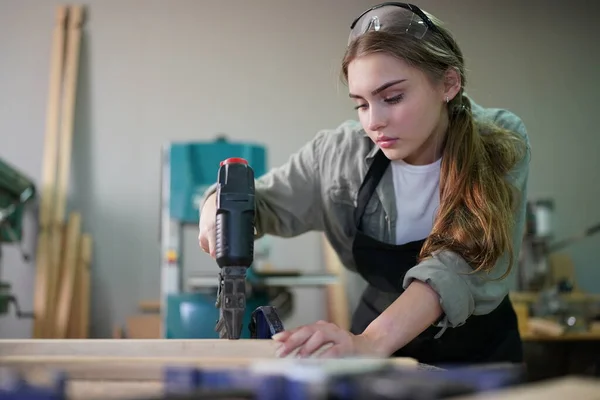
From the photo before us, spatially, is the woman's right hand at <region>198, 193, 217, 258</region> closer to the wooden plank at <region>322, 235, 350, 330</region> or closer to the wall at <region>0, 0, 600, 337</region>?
the wooden plank at <region>322, 235, 350, 330</region>

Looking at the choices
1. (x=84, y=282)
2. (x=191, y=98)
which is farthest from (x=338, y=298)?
(x=191, y=98)

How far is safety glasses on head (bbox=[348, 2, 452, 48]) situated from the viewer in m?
1.54

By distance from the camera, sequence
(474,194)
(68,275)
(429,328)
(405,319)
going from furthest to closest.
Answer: (68,275)
(429,328)
(474,194)
(405,319)

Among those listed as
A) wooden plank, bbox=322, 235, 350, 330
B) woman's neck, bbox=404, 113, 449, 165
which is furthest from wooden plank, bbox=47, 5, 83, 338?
woman's neck, bbox=404, 113, 449, 165

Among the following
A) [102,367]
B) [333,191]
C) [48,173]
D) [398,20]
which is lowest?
[102,367]

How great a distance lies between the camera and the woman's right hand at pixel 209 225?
4.82 feet

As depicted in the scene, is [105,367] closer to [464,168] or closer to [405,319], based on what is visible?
[405,319]

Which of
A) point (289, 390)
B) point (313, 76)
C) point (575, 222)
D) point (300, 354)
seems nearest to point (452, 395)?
point (289, 390)

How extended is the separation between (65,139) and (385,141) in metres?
4.07

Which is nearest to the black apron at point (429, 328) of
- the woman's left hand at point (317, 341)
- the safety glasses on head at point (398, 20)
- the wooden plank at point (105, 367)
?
the safety glasses on head at point (398, 20)

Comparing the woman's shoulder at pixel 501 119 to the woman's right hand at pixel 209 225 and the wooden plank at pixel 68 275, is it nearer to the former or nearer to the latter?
the woman's right hand at pixel 209 225

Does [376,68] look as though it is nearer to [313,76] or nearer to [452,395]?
[452,395]

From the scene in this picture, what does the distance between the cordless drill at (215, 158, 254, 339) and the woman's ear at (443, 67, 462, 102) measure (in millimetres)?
528

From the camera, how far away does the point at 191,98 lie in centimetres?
541
